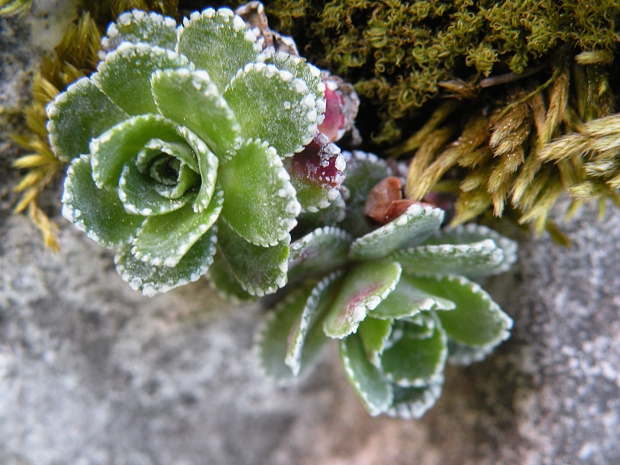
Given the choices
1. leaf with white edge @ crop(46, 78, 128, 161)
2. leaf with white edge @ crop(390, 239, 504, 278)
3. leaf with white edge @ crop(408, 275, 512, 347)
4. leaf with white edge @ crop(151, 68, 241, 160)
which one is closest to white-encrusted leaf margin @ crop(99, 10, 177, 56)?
leaf with white edge @ crop(46, 78, 128, 161)

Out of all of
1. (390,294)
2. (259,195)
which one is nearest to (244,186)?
(259,195)

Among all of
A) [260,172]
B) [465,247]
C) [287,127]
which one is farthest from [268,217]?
[465,247]

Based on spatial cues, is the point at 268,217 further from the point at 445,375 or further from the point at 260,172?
the point at 445,375

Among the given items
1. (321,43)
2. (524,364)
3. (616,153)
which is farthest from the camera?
(524,364)

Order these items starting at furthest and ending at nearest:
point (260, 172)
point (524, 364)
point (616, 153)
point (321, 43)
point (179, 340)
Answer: point (179, 340) < point (524, 364) < point (321, 43) < point (616, 153) < point (260, 172)

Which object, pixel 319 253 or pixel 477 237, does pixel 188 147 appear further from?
pixel 477 237

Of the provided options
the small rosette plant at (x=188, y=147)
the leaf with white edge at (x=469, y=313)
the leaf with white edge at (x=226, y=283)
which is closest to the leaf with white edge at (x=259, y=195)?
the small rosette plant at (x=188, y=147)

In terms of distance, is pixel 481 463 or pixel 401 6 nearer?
pixel 401 6
